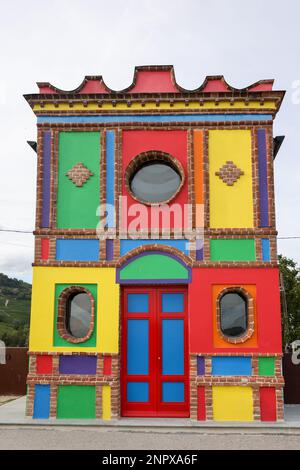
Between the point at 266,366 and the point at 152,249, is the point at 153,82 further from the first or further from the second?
the point at 266,366

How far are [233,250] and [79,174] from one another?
3.72m

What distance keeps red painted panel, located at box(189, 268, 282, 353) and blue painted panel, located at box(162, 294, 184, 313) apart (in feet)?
0.97

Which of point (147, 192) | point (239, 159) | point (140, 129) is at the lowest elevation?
point (147, 192)

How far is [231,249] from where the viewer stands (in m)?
9.72

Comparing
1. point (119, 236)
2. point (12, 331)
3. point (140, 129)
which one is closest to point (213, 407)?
point (119, 236)

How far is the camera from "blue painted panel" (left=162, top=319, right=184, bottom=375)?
955cm

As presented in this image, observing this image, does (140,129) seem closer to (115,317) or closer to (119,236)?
(119,236)

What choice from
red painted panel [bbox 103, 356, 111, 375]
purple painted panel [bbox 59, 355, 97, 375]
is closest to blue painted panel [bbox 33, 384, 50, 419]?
purple painted panel [bbox 59, 355, 97, 375]

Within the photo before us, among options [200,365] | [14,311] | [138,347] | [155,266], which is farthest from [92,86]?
[14,311]

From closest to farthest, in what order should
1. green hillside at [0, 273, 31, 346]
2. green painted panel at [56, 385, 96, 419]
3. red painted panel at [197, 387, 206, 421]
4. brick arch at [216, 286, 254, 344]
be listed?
red painted panel at [197, 387, 206, 421]
green painted panel at [56, 385, 96, 419]
brick arch at [216, 286, 254, 344]
green hillside at [0, 273, 31, 346]

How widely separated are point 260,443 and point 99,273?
443 cm

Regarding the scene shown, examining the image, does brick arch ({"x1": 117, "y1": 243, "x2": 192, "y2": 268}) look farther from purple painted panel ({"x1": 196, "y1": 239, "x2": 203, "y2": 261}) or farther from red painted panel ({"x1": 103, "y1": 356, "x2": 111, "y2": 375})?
red painted panel ({"x1": 103, "y1": 356, "x2": 111, "y2": 375})

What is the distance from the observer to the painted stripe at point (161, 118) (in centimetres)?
1012
